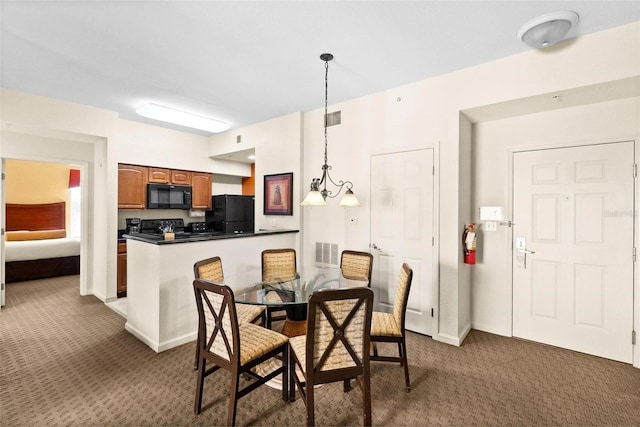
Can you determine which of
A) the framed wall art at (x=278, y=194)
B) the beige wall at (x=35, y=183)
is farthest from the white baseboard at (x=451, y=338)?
the beige wall at (x=35, y=183)

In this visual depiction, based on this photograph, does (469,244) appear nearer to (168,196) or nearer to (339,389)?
(339,389)

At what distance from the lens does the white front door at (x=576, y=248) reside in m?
2.80

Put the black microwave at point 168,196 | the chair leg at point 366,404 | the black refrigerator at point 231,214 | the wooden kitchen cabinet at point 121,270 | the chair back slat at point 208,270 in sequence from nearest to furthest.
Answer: the chair leg at point 366,404 < the chair back slat at point 208,270 < the wooden kitchen cabinet at point 121,270 < the black microwave at point 168,196 < the black refrigerator at point 231,214

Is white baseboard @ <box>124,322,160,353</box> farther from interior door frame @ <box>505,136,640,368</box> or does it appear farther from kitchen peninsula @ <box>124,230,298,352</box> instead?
interior door frame @ <box>505,136,640,368</box>

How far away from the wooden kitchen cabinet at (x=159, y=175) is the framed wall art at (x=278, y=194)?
72.8 inches

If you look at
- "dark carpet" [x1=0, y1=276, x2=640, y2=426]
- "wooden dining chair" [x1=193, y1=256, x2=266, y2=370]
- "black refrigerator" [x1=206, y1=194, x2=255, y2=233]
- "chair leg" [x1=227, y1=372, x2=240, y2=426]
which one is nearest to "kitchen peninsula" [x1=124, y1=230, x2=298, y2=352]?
"dark carpet" [x1=0, y1=276, x2=640, y2=426]

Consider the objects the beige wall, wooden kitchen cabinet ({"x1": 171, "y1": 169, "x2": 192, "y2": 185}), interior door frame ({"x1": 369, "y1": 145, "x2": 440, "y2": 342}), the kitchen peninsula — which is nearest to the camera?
the kitchen peninsula

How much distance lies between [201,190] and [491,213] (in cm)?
483

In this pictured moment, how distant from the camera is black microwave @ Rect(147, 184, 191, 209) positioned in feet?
16.7

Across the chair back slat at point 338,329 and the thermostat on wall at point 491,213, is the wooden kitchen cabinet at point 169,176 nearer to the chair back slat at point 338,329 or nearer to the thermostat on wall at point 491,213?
the chair back slat at point 338,329

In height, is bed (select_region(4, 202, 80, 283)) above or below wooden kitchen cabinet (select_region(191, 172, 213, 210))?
below

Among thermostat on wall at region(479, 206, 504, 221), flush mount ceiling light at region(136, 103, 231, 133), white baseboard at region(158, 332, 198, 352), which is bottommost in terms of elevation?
white baseboard at region(158, 332, 198, 352)

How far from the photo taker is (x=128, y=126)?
4758 millimetres

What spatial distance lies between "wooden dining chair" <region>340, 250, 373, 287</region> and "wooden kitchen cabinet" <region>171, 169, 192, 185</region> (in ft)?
11.8
